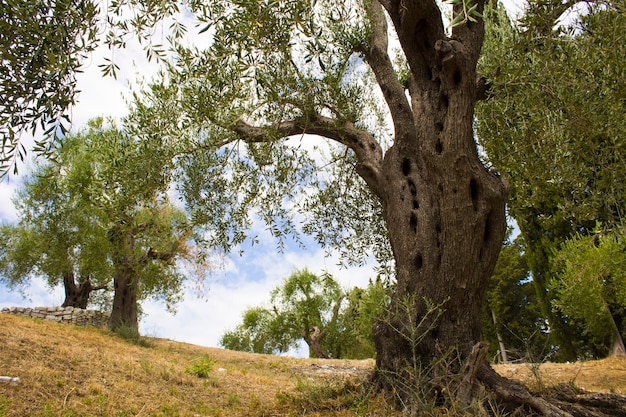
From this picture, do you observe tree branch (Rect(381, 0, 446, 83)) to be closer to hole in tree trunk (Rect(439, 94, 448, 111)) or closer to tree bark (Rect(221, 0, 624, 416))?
tree bark (Rect(221, 0, 624, 416))

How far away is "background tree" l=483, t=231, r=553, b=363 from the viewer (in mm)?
25641

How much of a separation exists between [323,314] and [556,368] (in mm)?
19992

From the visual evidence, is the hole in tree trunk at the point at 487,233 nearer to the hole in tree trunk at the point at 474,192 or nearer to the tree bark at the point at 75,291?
the hole in tree trunk at the point at 474,192

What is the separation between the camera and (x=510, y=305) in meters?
28.8

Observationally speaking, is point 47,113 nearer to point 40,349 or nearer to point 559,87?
point 559,87

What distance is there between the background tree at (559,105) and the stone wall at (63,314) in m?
19.6

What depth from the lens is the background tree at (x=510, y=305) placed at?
25.6 m

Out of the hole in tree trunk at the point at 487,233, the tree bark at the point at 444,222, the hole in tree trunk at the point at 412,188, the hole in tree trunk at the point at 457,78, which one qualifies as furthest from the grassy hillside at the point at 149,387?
the hole in tree trunk at the point at 457,78

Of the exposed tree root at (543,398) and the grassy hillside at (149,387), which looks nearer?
the exposed tree root at (543,398)

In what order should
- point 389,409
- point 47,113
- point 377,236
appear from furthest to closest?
point 377,236 < point 389,409 < point 47,113

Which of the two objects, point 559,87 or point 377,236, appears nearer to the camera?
point 559,87

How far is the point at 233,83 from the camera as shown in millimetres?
7738

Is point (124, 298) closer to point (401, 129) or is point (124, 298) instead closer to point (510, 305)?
point (401, 129)

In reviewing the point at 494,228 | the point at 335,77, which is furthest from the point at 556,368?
the point at 335,77
